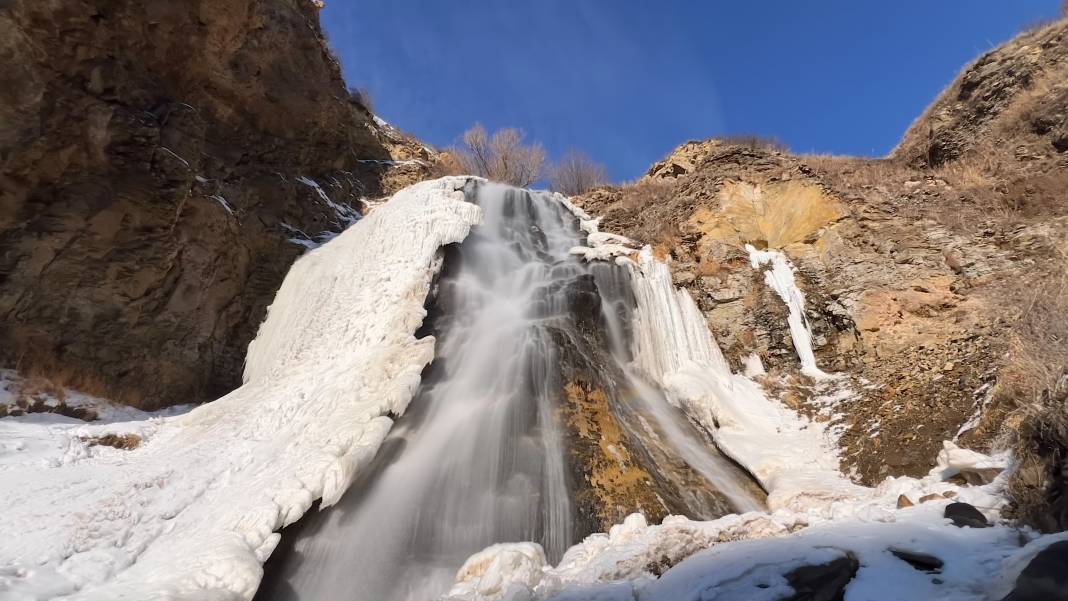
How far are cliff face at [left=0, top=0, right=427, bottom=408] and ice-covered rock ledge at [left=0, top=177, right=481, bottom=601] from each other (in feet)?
4.72

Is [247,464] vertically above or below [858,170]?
below

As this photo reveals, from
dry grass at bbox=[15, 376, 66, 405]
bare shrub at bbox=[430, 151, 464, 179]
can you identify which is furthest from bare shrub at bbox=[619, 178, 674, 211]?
dry grass at bbox=[15, 376, 66, 405]

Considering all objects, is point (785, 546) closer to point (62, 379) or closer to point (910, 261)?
point (910, 261)

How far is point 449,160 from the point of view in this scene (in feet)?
71.5

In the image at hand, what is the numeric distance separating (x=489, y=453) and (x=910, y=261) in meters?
7.12

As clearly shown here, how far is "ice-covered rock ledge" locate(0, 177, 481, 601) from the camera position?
13.4 ft

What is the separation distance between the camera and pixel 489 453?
213 inches

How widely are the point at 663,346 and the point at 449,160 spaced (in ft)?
50.8

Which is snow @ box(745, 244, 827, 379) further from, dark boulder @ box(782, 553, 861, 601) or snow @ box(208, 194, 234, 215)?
snow @ box(208, 194, 234, 215)

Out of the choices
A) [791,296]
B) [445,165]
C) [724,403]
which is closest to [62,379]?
[724,403]

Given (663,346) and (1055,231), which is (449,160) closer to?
(663,346)

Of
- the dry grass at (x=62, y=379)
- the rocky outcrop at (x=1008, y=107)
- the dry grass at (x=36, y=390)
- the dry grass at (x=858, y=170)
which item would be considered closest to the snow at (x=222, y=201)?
the dry grass at (x=62, y=379)

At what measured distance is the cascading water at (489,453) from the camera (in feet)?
14.6

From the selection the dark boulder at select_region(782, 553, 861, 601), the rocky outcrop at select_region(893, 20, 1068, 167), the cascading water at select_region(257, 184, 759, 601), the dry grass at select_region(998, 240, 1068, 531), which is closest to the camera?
the dark boulder at select_region(782, 553, 861, 601)
